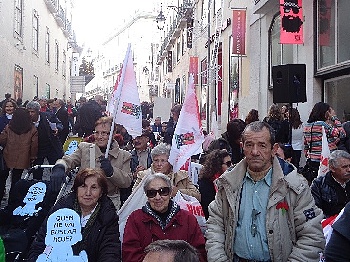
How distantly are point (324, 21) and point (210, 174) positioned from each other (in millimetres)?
6955

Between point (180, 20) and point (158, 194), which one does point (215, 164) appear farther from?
point (180, 20)

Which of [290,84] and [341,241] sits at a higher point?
[290,84]

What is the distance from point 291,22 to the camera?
11.9 meters

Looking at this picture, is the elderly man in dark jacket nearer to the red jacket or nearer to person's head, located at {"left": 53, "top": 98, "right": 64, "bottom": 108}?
the red jacket

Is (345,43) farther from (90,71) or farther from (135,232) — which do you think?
(90,71)

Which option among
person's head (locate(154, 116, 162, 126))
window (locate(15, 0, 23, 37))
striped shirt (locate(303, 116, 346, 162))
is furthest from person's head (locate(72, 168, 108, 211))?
Answer: window (locate(15, 0, 23, 37))

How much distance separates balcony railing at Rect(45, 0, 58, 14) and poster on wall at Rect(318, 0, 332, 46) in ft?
70.5

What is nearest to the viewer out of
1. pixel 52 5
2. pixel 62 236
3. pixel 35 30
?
pixel 62 236

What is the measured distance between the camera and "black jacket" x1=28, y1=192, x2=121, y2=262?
466 centimetres

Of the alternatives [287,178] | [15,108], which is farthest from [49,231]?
[15,108]

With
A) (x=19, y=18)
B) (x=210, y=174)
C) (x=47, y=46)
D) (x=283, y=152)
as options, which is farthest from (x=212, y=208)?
(x=47, y=46)

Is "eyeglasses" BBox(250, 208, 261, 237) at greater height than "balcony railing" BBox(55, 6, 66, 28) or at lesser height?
lesser

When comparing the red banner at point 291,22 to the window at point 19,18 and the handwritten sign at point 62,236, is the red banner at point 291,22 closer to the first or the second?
the handwritten sign at point 62,236

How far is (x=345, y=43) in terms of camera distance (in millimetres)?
10828
